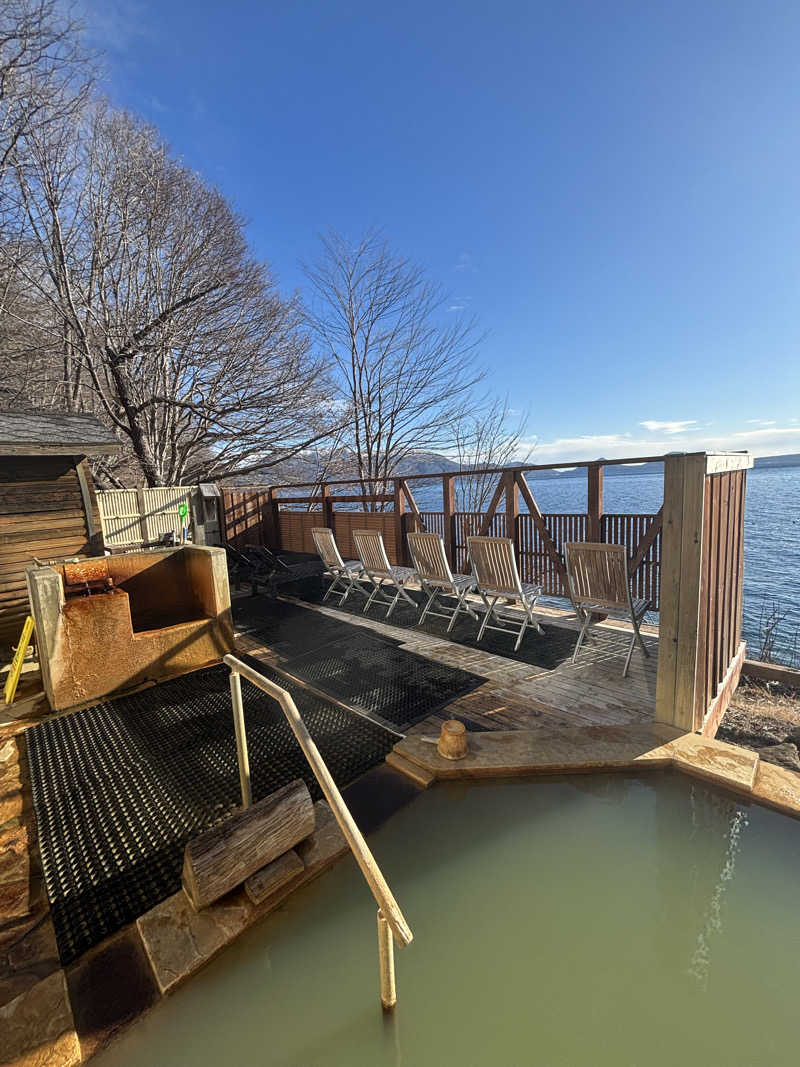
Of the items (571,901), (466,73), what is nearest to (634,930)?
(571,901)

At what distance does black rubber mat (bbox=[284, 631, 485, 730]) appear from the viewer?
3305 millimetres

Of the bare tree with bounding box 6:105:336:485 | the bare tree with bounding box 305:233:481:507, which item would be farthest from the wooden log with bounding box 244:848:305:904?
the bare tree with bounding box 305:233:481:507

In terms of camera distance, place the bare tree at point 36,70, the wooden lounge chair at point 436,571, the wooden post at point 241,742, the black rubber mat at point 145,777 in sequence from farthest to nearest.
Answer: the bare tree at point 36,70, the wooden lounge chair at point 436,571, the wooden post at point 241,742, the black rubber mat at point 145,777

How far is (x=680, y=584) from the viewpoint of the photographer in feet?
8.75

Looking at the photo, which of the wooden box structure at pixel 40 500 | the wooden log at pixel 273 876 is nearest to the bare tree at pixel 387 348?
the wooden box structure at pixel 40 500

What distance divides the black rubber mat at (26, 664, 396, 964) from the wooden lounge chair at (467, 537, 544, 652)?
2.02m

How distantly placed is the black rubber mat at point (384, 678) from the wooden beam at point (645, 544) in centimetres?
202

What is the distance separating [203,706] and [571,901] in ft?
8.83

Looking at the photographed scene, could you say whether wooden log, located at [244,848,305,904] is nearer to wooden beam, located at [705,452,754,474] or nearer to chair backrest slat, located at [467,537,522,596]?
wooden beam, located at [705,452,754,474]

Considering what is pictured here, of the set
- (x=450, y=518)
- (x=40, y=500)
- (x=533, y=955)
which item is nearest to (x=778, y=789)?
(x=533, y=955)

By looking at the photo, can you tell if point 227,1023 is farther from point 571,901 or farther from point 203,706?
point 203,706

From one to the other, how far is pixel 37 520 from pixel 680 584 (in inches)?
260

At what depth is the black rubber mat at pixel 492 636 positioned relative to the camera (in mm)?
4098

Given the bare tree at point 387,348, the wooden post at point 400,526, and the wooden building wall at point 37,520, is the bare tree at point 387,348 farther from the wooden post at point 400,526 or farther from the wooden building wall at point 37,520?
the wooden building wall at point 37,520
